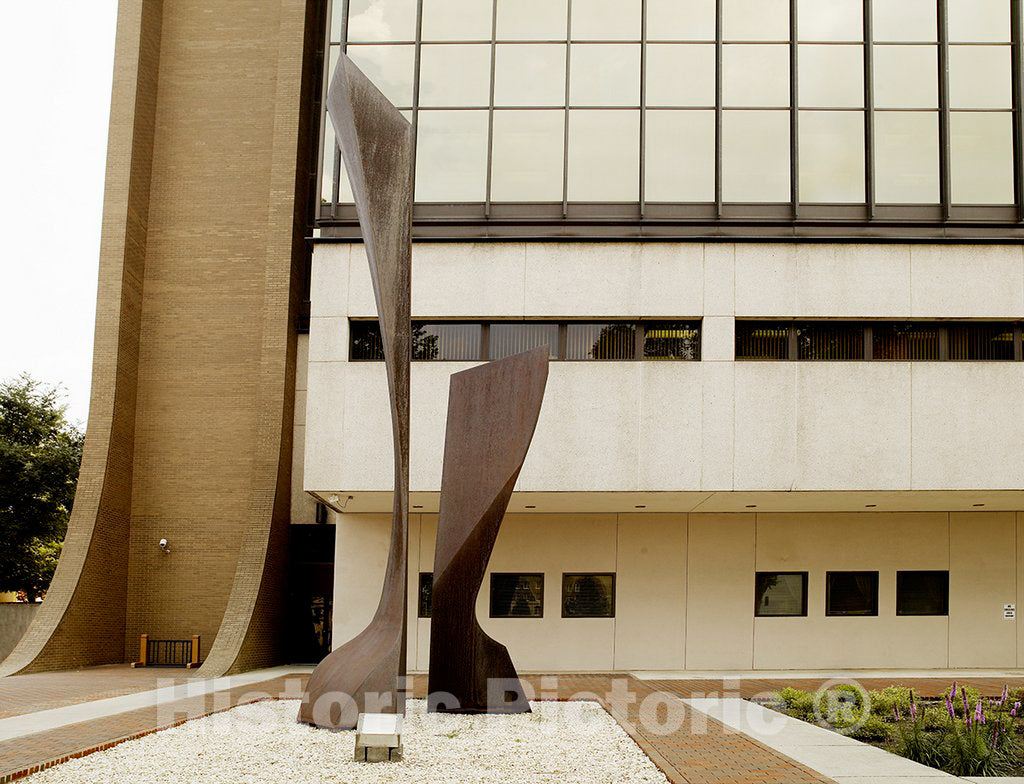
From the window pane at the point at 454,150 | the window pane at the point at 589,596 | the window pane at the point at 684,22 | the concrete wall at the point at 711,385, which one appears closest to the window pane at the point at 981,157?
the concrete wall at the point at 711,385

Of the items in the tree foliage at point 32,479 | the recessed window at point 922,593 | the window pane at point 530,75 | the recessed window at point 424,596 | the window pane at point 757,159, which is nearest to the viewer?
the window pane at point 757,159

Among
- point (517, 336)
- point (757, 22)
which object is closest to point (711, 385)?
point (517, 336)

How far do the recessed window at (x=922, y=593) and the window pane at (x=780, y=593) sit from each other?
1.94m

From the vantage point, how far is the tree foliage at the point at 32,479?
34062mm

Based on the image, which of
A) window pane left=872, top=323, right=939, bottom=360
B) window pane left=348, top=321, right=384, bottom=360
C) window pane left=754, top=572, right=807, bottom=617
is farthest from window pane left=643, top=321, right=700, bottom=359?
window pane left=754, top=572, right=807, bottom=617

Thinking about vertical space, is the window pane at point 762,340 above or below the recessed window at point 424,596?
above

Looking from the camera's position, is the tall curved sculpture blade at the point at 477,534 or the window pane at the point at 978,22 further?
the window pane at the point at 978,22

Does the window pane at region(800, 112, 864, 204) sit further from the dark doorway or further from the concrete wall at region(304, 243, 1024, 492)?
the dark doorway

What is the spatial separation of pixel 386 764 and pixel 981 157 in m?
16.8

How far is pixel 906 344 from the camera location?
66.4 ft

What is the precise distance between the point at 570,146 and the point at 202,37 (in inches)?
433

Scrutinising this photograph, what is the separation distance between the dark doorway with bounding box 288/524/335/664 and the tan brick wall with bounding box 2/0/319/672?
1101 millimetres

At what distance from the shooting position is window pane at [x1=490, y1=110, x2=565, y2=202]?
2077 centimetres

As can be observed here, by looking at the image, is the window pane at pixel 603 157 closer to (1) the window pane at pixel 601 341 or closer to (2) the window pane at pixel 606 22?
(2) the window pane at pixel 606 22
